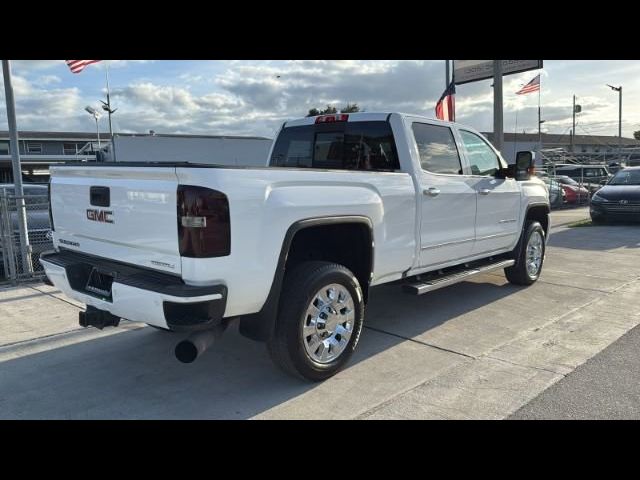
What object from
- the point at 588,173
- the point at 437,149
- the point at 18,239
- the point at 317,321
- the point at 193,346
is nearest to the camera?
the point at 193,346

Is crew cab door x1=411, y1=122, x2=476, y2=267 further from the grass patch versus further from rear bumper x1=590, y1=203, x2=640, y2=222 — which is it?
rear bumper x1=590, y1=203, x2=640, y2=222

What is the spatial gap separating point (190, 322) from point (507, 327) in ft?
11.1

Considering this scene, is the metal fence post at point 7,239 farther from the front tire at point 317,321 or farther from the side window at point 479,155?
the side window at point 479,155

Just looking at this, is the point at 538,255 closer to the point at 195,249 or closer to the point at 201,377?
the point at 201,377

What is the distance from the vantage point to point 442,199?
5074mm

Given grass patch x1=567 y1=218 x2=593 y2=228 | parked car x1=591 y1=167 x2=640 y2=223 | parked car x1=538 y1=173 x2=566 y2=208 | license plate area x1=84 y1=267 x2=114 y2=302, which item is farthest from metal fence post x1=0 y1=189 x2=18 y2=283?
parked car x1=538 y1=173 x2=566 y2=208

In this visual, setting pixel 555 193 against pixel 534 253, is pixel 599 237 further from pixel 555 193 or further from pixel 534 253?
pixel 555 193

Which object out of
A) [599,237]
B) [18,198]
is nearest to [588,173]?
[599,237]

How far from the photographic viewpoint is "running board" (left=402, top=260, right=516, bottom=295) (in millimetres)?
4852

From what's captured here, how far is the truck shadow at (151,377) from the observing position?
11.8 feet

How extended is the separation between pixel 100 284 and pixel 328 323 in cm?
166

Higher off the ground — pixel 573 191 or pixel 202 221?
pixel 202 221

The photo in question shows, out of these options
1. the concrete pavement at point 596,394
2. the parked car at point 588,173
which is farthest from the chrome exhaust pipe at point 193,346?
the parked car at point 588,173
